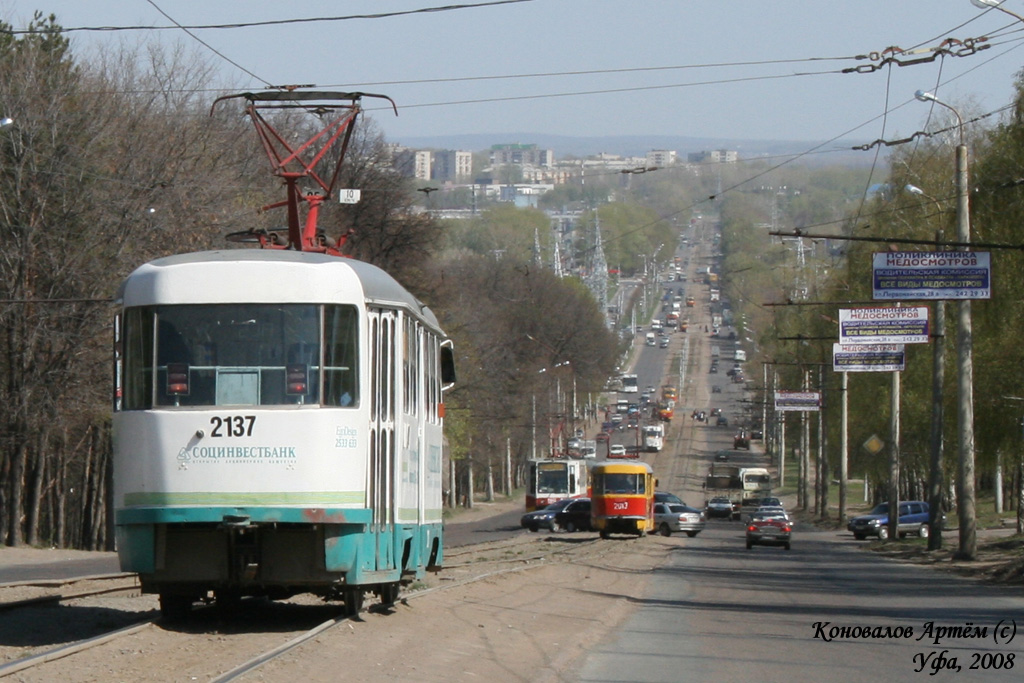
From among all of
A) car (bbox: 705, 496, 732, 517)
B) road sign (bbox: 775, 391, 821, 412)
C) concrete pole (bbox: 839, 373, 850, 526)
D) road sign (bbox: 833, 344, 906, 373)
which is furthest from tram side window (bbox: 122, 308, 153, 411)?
car (bbox: 705, 496, 732, 517)

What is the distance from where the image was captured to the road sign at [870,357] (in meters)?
37.1

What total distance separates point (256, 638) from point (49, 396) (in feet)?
84.0

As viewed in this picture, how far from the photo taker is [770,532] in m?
41.4

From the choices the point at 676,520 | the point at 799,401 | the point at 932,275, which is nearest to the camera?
the point at 932,275

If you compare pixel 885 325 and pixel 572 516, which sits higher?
pixel 885 325

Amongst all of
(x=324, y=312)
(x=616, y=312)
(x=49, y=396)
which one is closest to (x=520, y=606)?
(x=324, y=312)

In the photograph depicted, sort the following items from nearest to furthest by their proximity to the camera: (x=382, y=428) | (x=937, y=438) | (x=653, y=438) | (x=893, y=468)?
(x=382, y=428)
(x=937, y=438)
(x=893, y=468)
(x=653, y=438)

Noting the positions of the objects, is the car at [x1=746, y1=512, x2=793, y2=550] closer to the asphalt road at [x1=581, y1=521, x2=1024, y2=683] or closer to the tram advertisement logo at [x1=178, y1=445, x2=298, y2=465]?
the asphalt road at [x1=581, y1=521, x2=1024, y2=683]

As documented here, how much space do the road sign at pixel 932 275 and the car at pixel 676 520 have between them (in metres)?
26.5

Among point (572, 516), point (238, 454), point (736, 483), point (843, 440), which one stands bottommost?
point (736, 483)

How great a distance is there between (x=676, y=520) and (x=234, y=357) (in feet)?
136

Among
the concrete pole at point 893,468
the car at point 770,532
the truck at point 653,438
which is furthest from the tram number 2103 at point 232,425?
the truck at point 653,438

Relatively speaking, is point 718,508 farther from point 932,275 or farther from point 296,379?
point 296,379

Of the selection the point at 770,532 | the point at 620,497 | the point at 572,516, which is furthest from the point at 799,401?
the point at 770,532
